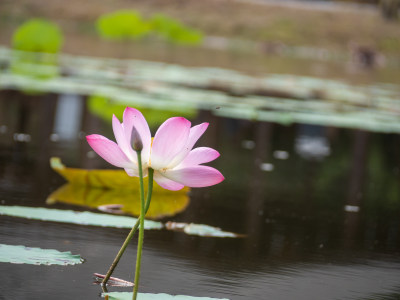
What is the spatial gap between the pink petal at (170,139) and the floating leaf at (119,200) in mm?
452

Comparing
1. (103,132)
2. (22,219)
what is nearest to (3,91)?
(103,132)

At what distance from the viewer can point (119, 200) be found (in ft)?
4.13

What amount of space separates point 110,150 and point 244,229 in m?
0.48

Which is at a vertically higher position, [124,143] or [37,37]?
[37,37]

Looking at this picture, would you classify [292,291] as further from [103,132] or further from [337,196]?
[103,132]

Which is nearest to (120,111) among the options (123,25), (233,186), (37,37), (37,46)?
(233,186)

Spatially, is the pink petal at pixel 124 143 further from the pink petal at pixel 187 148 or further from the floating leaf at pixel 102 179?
the floating leaf at pixel 102 179

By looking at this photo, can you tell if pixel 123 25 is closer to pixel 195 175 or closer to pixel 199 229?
pixel 199 229

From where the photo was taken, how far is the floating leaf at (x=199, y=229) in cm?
107

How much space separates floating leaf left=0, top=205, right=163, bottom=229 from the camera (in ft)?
3.43

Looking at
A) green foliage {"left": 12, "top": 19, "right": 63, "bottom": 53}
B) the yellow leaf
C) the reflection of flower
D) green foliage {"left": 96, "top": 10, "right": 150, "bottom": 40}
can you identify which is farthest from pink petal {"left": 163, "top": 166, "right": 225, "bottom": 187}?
green foliage {"left": 96, "top": 10, "right": 150, "bottom": 40}

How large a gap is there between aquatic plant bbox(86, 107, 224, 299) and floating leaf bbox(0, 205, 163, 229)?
1.01ft

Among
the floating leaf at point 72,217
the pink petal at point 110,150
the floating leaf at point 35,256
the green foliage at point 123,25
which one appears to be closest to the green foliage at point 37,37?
the green foliage at point 123,25

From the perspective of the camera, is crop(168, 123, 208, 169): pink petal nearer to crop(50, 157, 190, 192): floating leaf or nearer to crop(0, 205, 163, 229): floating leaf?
crop(0, 205, 163, 229): floating leaf
